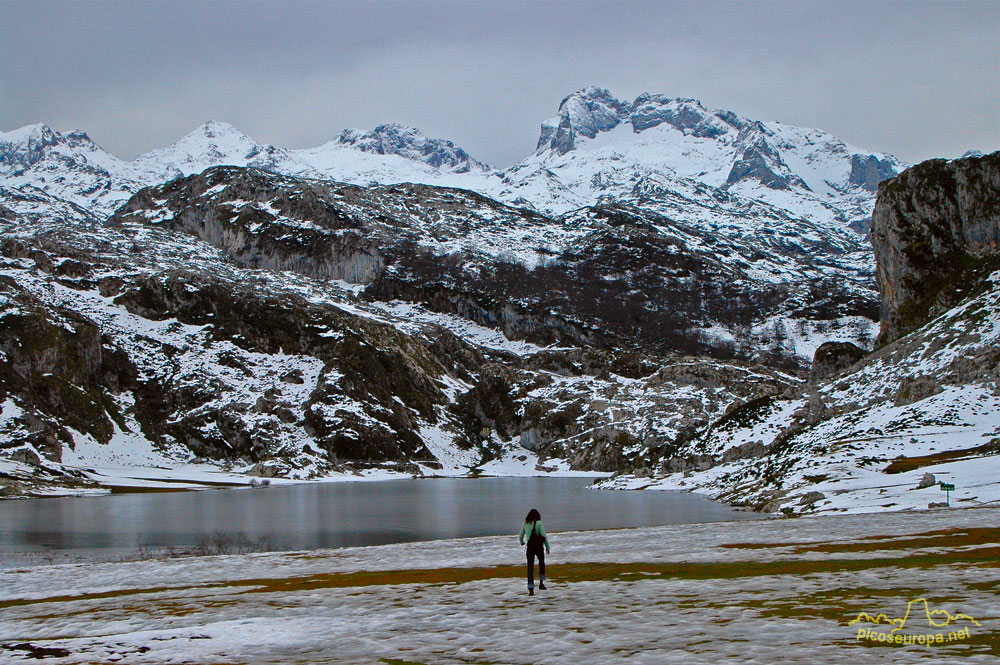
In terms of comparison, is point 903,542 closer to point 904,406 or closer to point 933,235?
point 904,406

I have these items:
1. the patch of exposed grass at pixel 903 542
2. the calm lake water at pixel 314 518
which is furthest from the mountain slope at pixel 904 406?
the patch of exposed grass at pixel 903 542

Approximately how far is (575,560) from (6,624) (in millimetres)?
26556

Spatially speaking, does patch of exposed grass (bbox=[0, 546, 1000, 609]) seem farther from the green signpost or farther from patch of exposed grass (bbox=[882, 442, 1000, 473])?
patch of exposed grass (bbox=[882, 442, 1000, 473])

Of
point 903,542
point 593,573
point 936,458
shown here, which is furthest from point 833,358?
point 593,573

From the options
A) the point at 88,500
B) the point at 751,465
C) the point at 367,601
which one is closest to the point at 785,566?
the point at 367,601

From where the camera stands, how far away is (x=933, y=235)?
7116 inches

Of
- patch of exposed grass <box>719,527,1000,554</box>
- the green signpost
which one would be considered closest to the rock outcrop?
the green signpost

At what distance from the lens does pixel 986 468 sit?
80.8 meters

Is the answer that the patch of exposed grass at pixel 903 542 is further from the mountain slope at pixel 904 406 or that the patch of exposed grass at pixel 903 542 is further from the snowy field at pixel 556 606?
the mountain slope at pixel 904 406

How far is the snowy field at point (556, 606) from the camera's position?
2202cm

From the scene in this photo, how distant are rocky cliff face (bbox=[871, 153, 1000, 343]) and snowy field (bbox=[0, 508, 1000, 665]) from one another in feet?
439

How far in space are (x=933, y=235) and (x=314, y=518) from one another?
137 m

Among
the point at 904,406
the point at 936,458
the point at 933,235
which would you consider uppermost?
the point at 933,235

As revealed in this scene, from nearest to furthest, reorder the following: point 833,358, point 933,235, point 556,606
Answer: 1. point 556,606
2. point 933,235
3. point 833,358
